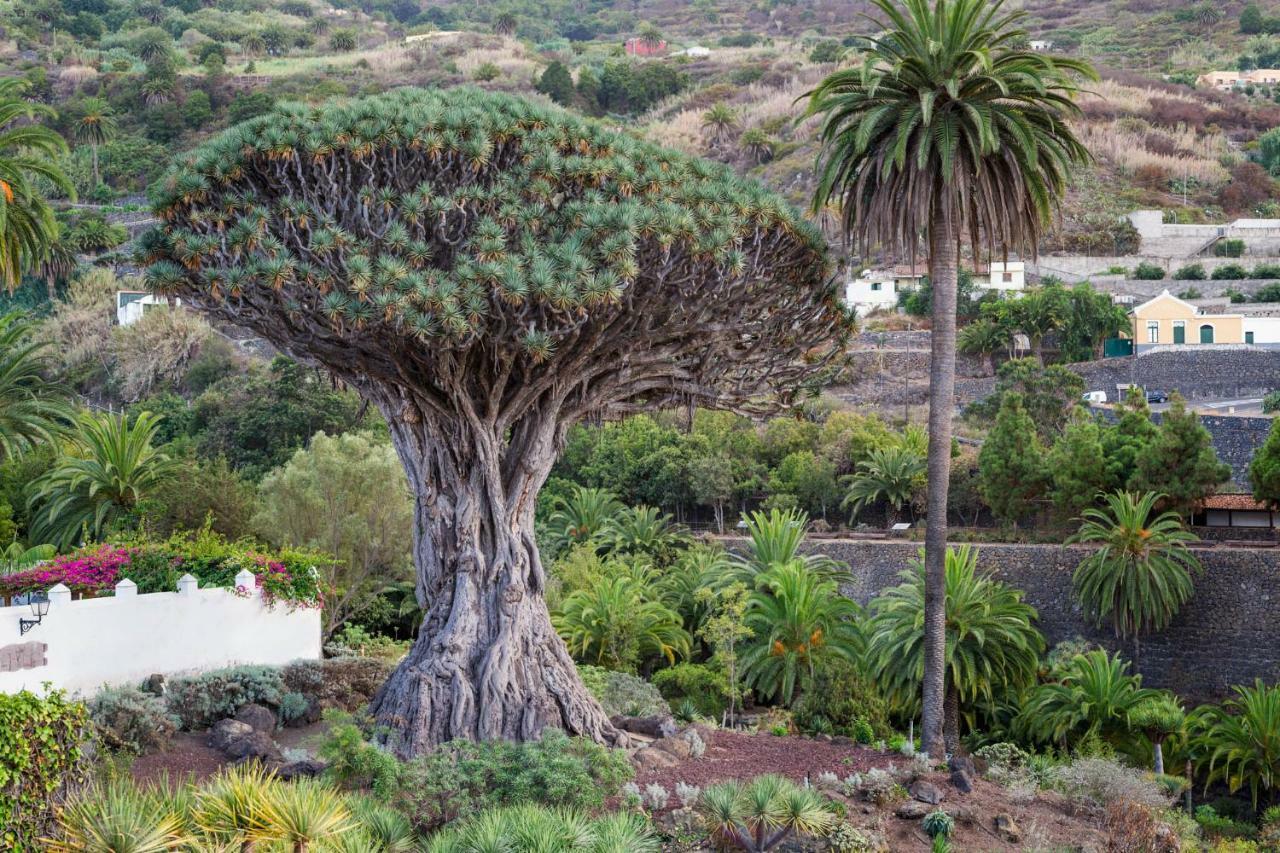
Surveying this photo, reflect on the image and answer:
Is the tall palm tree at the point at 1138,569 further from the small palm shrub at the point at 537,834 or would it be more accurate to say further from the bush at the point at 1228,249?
the bush at the point at 1228,249

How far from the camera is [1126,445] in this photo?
103ft

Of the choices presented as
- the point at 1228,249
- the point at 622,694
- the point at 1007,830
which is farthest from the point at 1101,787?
the point at 1228,249

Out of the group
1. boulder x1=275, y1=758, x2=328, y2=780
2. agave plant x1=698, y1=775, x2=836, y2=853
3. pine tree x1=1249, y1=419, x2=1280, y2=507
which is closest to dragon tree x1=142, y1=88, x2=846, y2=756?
boulder x1=275, y1=758, x2=328, y2=780

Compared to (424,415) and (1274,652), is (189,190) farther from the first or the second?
(1274,652)

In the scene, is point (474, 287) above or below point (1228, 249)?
below

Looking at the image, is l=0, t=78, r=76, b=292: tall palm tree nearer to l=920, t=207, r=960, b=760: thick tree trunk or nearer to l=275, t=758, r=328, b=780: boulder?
l=275, t=758, r=328, b=780: boulder

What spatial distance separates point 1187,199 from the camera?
73125 mm

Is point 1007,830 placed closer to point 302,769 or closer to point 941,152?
point 302,769

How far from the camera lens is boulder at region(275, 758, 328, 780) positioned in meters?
14.2

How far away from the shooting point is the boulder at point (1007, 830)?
13.8m

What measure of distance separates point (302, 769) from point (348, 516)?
13353 mm

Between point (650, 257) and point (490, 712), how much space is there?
5385 millimetres

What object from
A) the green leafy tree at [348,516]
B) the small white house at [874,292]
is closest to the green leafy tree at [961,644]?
the green leafy tree at [348,516]

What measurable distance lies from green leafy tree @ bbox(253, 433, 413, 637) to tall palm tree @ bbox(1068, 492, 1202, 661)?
46.7 feet
